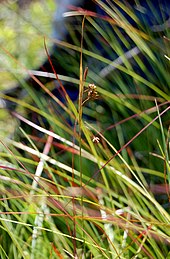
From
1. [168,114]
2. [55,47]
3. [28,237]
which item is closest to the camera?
[28,237]

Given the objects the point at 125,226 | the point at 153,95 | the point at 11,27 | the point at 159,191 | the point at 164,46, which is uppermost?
the point at 11,27

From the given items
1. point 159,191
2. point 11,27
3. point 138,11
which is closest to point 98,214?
point 159,191

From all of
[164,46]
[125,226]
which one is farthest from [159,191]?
[164,46]

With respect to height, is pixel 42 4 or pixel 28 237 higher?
pixel 42 4

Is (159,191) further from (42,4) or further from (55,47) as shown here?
(42,4)

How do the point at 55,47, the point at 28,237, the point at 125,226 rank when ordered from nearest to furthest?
the point at 125,226 < the point at 28,237 < the point at 55,47

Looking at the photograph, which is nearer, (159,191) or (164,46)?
(159,191)
